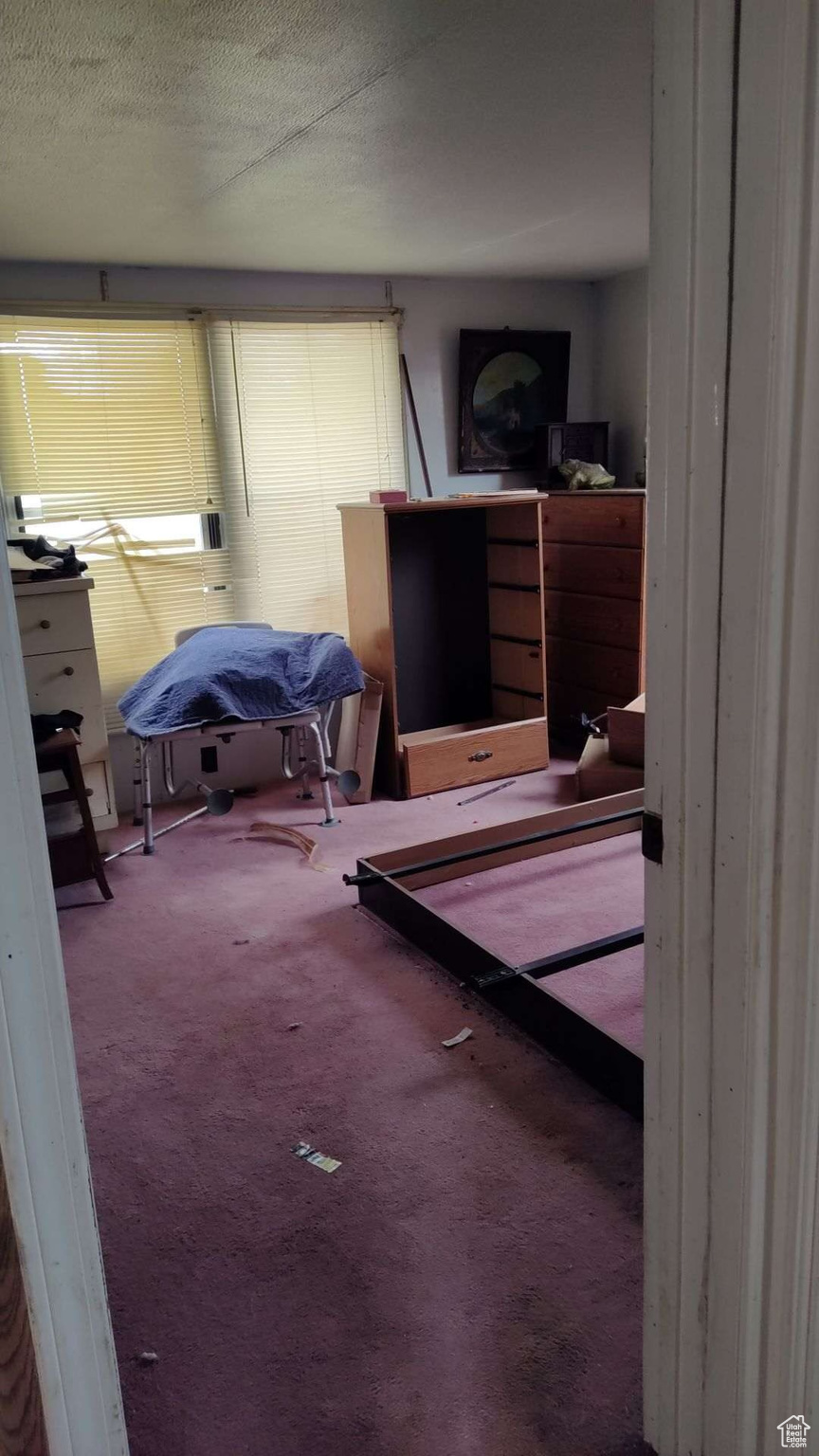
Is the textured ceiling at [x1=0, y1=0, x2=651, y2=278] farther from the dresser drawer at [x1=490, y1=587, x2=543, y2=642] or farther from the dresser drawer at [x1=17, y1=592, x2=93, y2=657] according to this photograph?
the dresser drawer at [x1=490, y1=587, x2=543, y2=642]

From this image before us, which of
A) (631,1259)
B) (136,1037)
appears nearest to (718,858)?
Result: (631,1259)

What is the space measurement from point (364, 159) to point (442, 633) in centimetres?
231

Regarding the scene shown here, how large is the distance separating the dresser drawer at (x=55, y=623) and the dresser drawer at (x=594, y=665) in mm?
2386

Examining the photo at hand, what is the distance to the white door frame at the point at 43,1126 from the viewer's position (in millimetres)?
852

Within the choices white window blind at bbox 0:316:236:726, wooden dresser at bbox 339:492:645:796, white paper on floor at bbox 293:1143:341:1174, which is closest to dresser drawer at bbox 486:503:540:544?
→ wooden dresser at bbox 339:492:645:796

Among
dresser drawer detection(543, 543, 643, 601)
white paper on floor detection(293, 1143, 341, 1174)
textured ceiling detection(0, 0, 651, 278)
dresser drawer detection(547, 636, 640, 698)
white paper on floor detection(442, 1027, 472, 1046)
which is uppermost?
textured ceiling detection(0, 0, 651, 278)

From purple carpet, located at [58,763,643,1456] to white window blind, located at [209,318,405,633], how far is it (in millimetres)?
2096

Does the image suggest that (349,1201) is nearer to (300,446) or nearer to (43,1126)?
(43,1126)

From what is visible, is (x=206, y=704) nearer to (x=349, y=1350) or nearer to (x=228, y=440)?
(x=228, y=440)

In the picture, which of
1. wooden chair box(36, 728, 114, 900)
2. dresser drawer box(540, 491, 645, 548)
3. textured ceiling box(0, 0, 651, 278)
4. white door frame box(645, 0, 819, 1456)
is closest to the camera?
white door frame box(645, 0, 819, 1456)

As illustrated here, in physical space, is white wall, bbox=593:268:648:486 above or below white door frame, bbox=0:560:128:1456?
above

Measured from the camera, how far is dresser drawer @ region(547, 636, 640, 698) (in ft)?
15.4

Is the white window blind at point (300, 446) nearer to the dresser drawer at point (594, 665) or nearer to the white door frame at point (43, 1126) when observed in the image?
the dresser drawer at point (594, 665)

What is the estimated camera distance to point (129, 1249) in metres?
1.87
